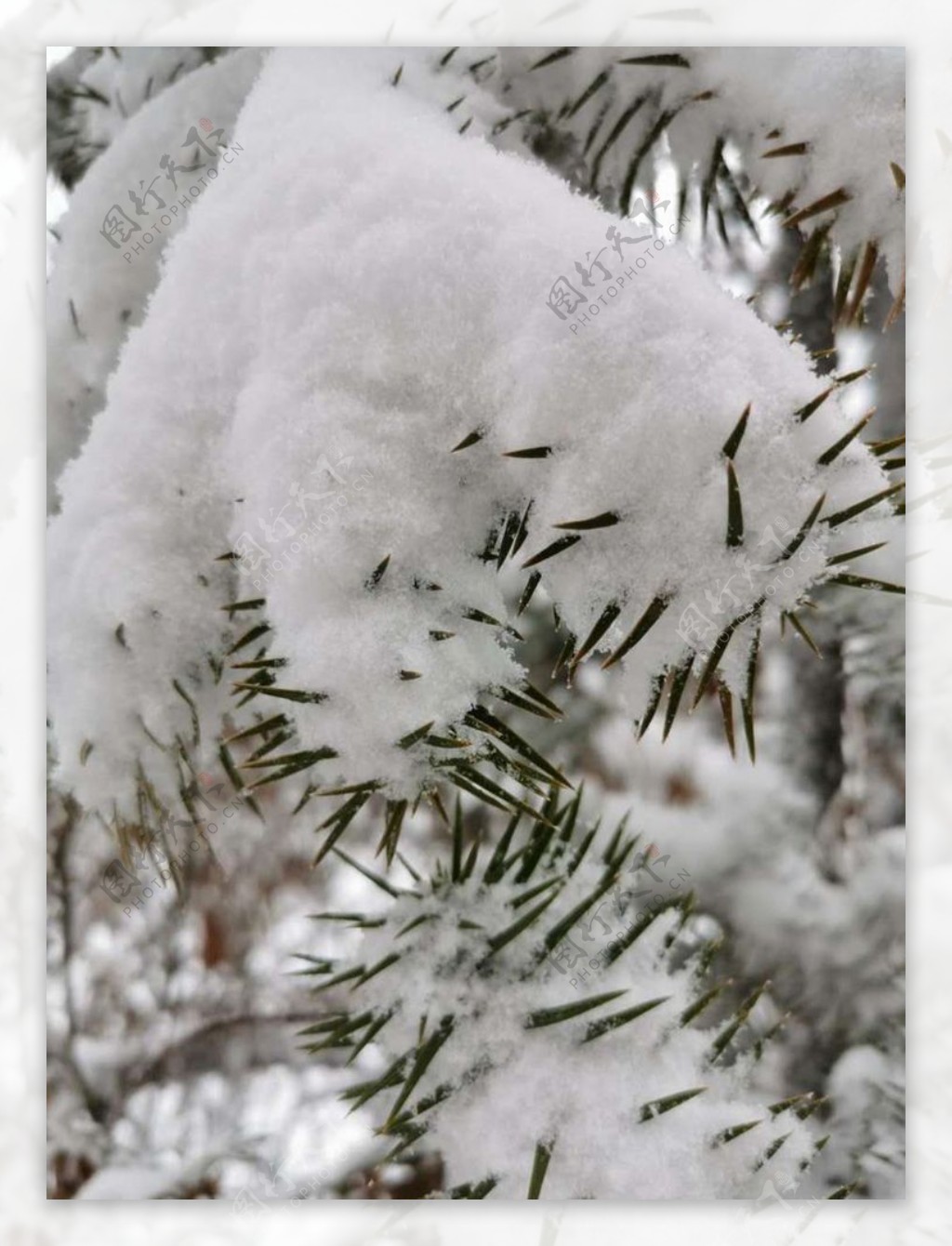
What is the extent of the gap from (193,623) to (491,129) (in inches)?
9.2

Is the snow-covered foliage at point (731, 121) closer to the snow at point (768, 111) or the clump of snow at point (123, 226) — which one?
the snow at point (768, 111)

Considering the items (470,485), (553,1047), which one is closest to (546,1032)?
(553,1047)

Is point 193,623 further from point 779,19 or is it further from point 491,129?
point 779,19

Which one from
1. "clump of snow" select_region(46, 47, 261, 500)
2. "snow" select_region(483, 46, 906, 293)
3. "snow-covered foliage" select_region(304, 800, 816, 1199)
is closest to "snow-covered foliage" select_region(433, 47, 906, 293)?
"snow" select_region(483, 46, 906, 293)

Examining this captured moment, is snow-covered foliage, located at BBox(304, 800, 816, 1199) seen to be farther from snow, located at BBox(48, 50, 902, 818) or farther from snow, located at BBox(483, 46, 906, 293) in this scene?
snow, located at BBox(483, 46, 906, 293)

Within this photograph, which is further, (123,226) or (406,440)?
(123,226)

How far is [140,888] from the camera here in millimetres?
778

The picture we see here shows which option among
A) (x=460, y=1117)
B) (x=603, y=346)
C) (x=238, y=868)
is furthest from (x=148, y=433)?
(x=238, y=868)

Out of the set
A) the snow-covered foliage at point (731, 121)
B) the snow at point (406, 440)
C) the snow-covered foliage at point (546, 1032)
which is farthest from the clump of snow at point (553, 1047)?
the snow-covered foliage at point (731, 121)

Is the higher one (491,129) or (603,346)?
(491,129)

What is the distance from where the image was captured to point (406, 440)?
287mm

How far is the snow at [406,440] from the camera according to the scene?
258mm

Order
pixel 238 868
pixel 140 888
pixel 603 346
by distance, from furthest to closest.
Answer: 1. pixel 238 868
2. pixel 140 888
3. pixel 603 346

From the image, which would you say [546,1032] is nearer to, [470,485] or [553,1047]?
[553,1047]
